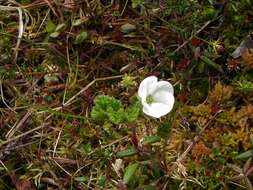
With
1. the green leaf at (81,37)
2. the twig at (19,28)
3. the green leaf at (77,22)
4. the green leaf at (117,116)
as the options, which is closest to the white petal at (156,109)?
the green leaf at (117,116)

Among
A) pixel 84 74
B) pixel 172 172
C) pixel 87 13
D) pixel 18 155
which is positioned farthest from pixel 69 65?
pixel 172 172

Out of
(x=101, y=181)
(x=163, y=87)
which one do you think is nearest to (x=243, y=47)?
(x=163, y=87)

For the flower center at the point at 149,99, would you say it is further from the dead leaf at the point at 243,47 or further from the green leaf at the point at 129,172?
the dead leaf at the point at 243,47

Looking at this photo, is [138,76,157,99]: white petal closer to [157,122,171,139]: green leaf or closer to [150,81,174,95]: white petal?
[150,81,174,95]: white petal

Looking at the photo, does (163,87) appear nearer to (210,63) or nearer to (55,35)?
(210,63)

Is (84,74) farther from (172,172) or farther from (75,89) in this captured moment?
(172,172)
